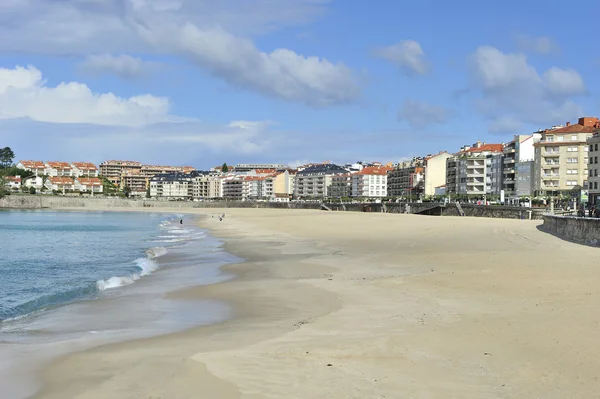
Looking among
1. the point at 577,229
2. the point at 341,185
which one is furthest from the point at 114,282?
the point at 341,185

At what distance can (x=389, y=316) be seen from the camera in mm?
12617

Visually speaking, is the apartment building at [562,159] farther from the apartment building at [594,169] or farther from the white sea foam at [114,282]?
the white sea foam at [114,282]

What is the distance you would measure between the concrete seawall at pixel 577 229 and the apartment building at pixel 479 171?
7231cm

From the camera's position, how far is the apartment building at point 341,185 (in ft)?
605

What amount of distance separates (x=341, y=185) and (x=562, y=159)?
104 meters

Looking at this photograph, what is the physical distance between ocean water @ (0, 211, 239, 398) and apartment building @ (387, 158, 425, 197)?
405 ft

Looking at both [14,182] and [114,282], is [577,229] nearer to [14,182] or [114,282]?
[114,282]

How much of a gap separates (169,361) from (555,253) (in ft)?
62.1

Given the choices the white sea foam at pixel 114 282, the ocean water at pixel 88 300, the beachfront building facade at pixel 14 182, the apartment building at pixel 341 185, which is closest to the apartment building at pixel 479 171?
the apartment building at pixel 341 185

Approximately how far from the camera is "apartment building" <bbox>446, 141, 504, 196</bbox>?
109 meters

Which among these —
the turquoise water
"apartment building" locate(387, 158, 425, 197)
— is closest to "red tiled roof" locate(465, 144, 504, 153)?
"apartment building" locate(387, 158, 425, 197)

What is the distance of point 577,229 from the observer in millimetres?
31656

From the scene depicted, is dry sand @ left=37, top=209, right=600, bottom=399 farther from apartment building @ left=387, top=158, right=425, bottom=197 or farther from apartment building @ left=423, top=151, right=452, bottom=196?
apartment building @ left=387, top=158, right=425, bottom=197

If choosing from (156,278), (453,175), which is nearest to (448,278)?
(156,278)
